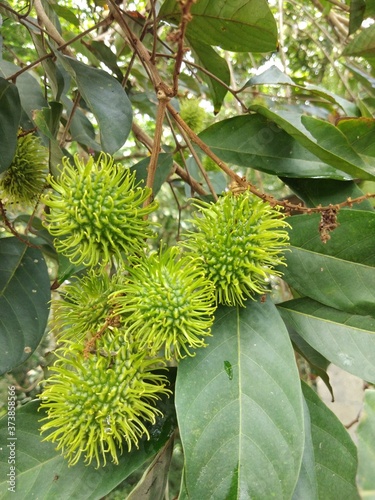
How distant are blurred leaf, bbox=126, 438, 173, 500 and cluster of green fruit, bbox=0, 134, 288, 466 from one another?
0.06 metres

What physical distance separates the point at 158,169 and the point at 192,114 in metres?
0.85

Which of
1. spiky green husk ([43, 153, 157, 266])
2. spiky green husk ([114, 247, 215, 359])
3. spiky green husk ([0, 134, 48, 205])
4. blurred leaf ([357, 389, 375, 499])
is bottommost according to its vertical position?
blurred leaf ([357, 389, 375, 499])

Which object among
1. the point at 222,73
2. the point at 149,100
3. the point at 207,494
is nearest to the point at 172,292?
the point at 207,494

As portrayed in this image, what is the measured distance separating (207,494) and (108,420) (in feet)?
0.65

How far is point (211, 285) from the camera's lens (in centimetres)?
84

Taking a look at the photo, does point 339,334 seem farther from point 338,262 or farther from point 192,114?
point 192,114

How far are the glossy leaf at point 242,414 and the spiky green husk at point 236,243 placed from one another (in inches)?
3.3

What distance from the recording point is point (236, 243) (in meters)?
0.85

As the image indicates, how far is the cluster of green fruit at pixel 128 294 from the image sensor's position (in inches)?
31.2

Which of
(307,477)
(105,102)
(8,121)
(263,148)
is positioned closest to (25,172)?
(8,121)

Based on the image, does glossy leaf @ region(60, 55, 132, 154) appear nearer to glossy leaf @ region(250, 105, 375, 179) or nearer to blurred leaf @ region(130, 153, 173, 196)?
blurred leaf @ region(130, 153, 173, 196)

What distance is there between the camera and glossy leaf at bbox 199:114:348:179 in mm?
1041

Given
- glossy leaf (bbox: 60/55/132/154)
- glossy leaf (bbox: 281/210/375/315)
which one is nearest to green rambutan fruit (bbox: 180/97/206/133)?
glossy leaf (bbox: 60/55/132/154)

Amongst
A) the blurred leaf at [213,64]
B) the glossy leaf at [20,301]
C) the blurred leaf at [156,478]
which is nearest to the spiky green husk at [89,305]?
the glossy leaf at [20,301]
